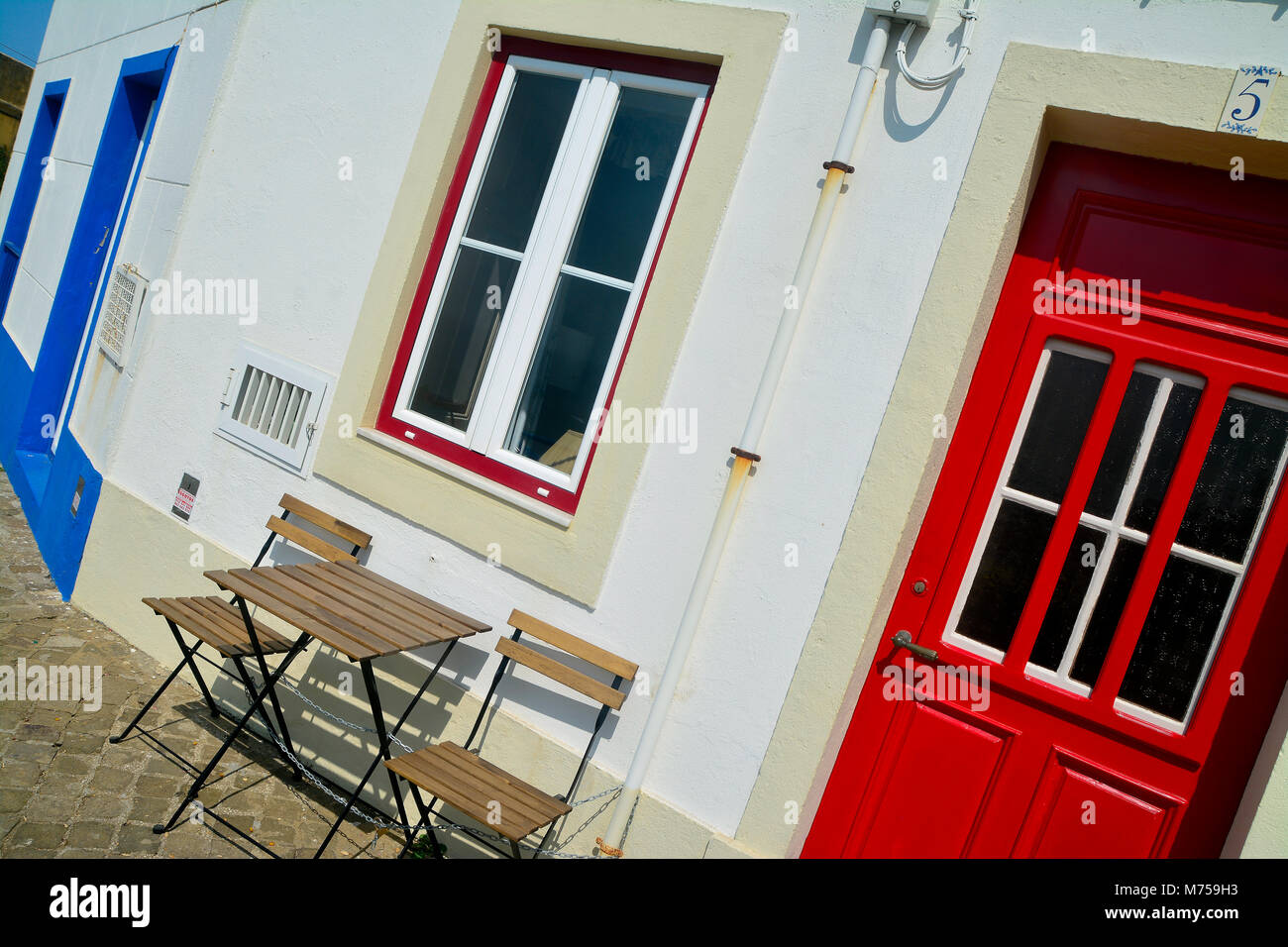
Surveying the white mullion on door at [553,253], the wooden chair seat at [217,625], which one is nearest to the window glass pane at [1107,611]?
the white mullion on door at [553,253]

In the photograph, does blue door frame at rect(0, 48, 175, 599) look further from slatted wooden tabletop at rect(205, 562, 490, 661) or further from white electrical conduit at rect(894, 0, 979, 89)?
white electrical conduit at rect(894, 0, 979, 89)

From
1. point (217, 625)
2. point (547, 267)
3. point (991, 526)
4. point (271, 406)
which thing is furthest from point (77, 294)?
point (991, 526)

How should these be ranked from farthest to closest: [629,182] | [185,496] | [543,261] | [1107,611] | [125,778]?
[185,496] < [543,261] < [629,182] < [125,778] < [1107,611]

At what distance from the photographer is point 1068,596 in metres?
3.04

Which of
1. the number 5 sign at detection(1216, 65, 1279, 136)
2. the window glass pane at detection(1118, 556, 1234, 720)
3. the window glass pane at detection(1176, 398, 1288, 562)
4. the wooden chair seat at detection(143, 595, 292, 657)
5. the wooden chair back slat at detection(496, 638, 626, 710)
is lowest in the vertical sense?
the wooden chair seat at detection(143, 595, 292, 657)

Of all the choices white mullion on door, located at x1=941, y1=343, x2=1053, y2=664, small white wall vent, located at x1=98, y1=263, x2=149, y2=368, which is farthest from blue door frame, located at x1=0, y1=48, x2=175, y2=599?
white mullion on door, located at x1=941, y1=343, x2=1053, y2=664

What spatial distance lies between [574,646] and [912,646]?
49.7 inches

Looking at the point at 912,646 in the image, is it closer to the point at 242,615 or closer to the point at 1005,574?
the point at 1005,574

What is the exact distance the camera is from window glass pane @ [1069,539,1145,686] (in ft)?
9.74

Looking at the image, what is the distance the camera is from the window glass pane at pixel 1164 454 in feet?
9.60

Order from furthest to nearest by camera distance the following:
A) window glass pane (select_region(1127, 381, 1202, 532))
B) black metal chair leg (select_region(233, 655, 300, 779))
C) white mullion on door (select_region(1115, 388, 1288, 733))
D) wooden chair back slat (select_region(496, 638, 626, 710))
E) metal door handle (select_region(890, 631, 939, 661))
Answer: black metal chair leg (select_region(233, 655, 300, 779)), wooden chair back slat (select_region(496, 638, 626, 710)), metal door handle (select_region(890, 631, 939, 661)), window glass pane (select_region(1127, 381, 1202, 532)), white mullion on door (select_region(1115, 388, 1288, 733))

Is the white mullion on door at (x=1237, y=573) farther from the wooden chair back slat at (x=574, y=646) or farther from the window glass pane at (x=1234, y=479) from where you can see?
the wooden chair back slat at (x=574, y=646)

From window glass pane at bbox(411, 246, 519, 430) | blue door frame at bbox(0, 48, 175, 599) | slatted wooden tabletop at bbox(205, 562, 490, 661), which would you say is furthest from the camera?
blue door frame at bbox(0, 48, 175, 599)

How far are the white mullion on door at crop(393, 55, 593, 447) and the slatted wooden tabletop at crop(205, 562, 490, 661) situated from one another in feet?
2.38
